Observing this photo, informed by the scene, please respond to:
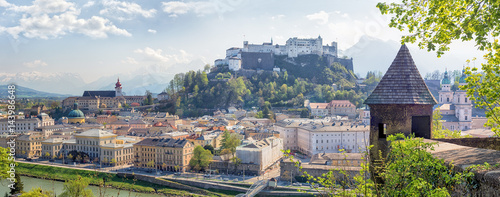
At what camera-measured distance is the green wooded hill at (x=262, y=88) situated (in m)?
66.4

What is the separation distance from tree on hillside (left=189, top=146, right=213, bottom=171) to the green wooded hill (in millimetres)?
32820

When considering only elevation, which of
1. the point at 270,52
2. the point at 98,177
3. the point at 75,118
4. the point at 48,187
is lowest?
the point at 48,187

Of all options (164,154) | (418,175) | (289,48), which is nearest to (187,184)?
(164,154)

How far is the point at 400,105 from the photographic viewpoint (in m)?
6.54

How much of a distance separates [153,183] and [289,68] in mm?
50827

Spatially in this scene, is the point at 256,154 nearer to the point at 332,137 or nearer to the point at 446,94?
the point at 332,137

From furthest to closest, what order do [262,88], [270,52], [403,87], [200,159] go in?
1. [270,52]
2. [262,88]
3. [200,159]
4. [403,87]

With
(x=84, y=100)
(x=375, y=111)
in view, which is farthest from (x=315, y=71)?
(x=375, y=111)

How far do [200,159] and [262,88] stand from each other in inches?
1561

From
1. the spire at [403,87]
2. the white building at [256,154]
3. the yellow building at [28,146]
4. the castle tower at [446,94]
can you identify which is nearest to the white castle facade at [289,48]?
the castle tower at [446,94]

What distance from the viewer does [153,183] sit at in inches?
1093

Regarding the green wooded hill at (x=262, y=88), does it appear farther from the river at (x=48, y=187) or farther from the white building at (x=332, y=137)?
the river at (x=48, y=187)

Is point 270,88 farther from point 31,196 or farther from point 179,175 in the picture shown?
point 31,196

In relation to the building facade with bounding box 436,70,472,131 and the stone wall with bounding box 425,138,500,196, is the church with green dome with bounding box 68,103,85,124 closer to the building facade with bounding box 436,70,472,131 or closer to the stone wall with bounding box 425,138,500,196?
the building facade with bounding box 436,70,472,131
